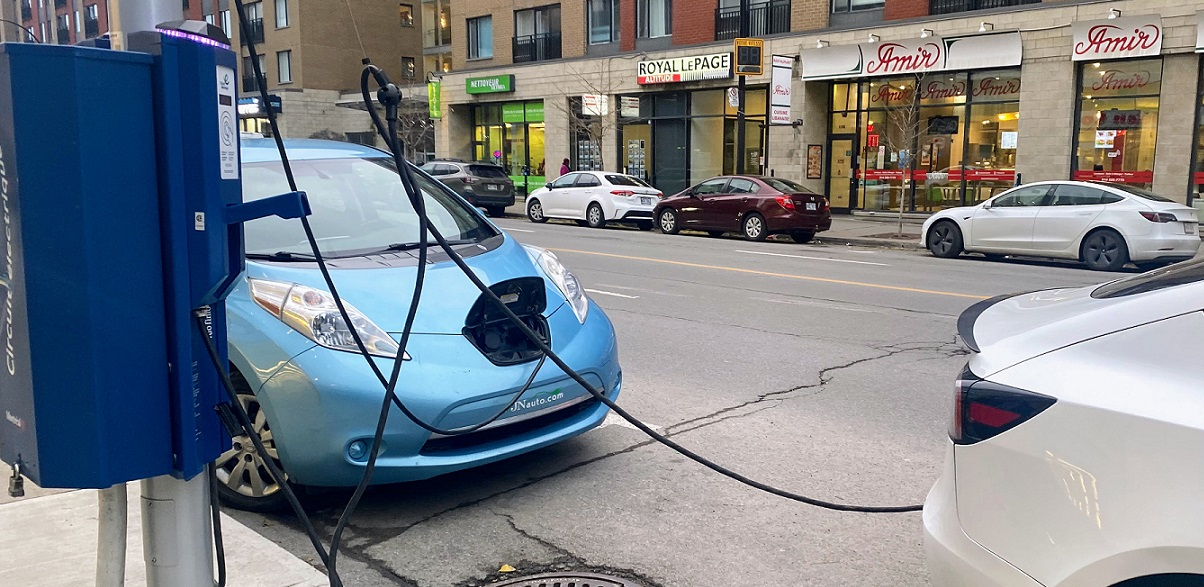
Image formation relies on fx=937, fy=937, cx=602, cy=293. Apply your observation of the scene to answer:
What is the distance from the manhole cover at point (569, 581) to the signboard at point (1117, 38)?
2051cm

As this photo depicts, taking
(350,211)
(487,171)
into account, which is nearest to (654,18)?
(487,171)

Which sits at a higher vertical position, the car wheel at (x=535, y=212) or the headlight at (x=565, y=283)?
the headlight at (x=565, y=283)

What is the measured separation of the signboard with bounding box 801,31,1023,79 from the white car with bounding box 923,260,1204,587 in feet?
69.4

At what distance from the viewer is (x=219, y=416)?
2383mm

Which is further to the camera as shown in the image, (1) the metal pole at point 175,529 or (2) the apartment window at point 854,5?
(2) the apartment window at point 854,5

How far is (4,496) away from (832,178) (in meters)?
24.4

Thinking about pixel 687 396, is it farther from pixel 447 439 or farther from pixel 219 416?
pixel 219 416

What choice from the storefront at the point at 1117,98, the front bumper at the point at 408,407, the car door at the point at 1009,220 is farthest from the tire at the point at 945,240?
the front bumper at the point at 408,407

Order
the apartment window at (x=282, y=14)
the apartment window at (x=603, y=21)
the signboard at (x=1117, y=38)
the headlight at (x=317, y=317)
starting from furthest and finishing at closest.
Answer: the apartment window at (x=282, y=14) → the apartment window at (x=603, y=21) → the signboard at (x=1117, y=38) → the headlight at (x=317, y=317)

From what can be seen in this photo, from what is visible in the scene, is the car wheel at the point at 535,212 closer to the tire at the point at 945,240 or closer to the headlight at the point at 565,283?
the tire at the point at 945,240

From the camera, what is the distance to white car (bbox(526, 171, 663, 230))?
75.0 feet

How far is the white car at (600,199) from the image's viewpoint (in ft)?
75.0

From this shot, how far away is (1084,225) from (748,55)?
11281mm

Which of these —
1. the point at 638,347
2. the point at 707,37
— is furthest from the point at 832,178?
the point at 638,347
